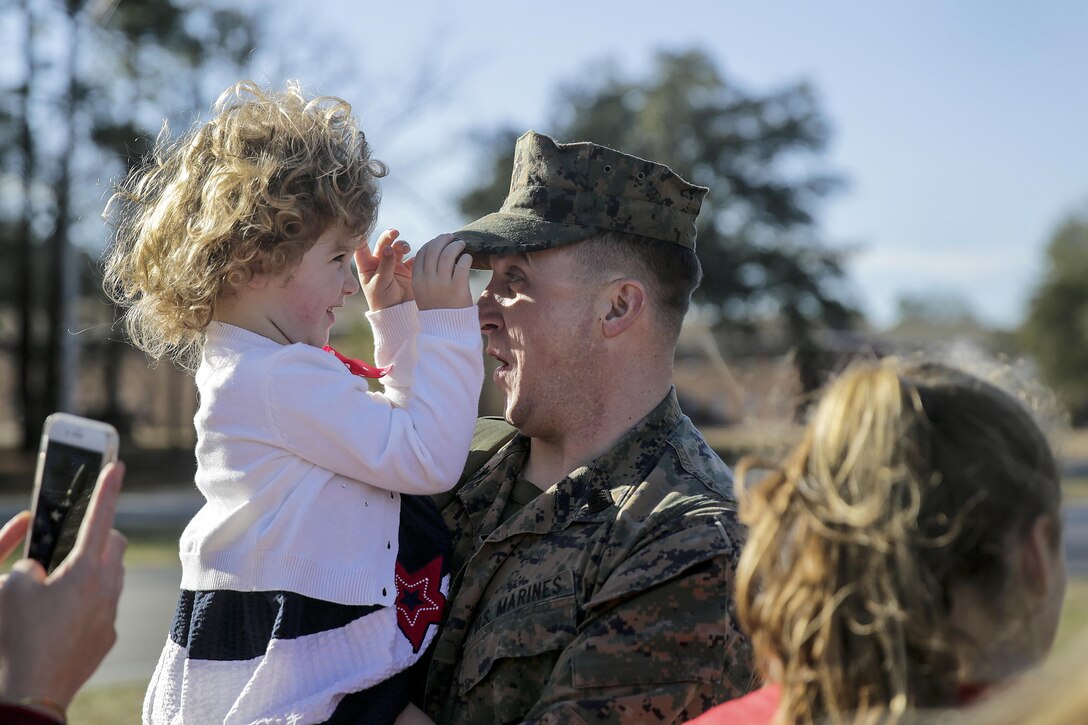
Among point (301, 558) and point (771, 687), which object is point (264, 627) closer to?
point (301, 558)

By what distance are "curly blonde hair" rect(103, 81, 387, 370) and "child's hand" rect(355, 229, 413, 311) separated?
8.2 inches

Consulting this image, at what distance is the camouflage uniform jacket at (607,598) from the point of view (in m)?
2.46

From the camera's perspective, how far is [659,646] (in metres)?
2.47

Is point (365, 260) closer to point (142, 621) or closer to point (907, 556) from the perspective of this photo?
point (907, 556)

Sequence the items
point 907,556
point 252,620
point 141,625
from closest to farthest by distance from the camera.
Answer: point 907,556 < point 252,620 < point 141,625

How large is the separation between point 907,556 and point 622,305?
5.59ft

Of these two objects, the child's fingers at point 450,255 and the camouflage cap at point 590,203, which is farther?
the camouflage cap at point 590,203

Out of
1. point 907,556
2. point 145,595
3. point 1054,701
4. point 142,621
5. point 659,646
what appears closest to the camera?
point 1054,701

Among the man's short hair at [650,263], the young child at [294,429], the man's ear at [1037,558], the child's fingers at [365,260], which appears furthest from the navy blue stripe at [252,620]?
the man's ear at [1037,558]

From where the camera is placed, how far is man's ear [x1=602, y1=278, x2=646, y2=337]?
313 cm

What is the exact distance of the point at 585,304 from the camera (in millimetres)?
3127

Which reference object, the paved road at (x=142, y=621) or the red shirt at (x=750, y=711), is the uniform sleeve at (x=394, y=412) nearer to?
the red shirt at (x=750, y=711)

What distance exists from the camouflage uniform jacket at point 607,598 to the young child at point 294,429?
0.14m

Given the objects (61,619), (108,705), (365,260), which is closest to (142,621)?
(108,705)
